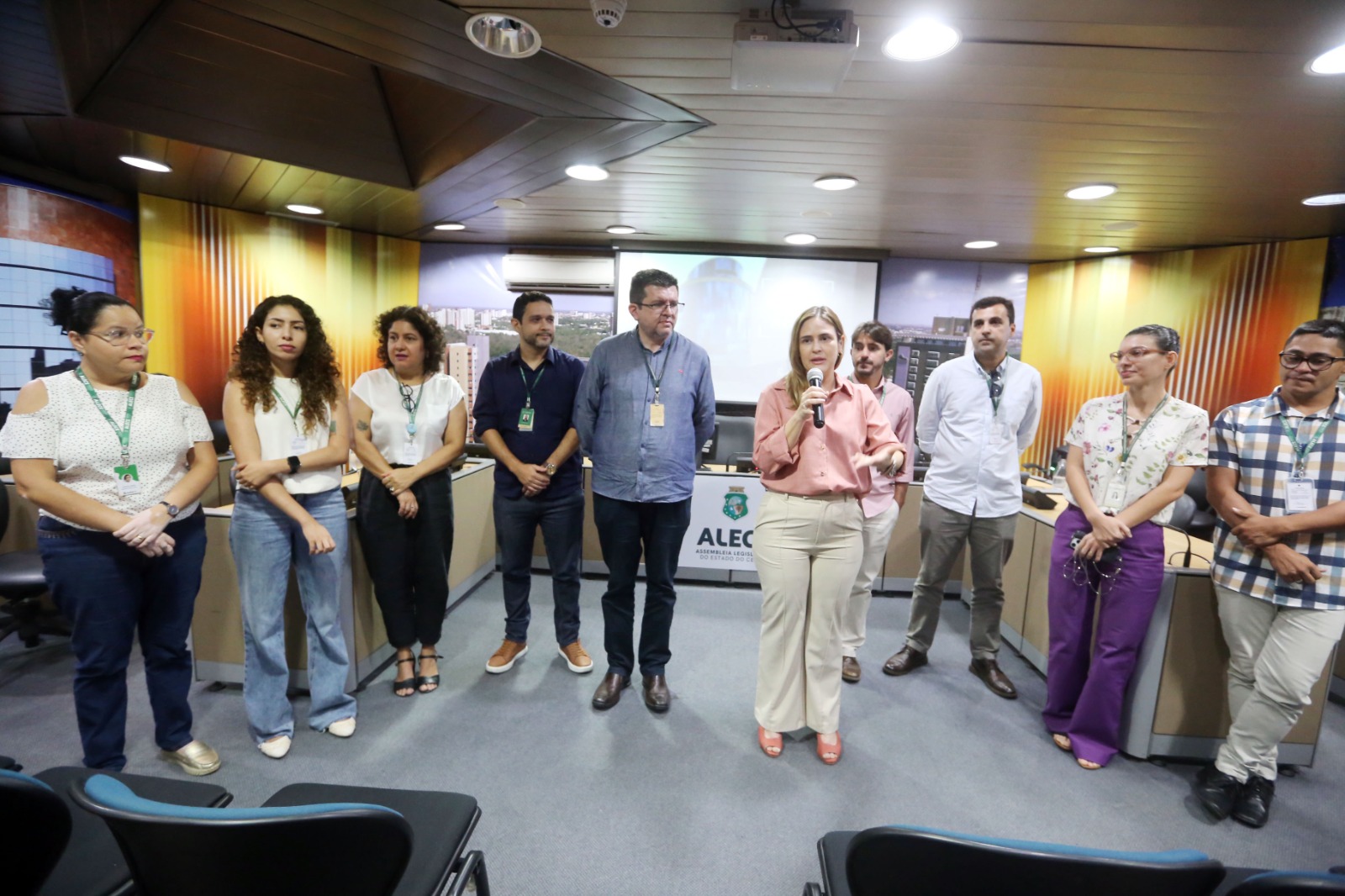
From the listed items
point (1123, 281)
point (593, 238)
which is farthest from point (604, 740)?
point (1123, 281)

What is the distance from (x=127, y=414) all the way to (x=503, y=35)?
168 cm

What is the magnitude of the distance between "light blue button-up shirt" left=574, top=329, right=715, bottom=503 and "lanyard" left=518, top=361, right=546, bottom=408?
13.3 inches

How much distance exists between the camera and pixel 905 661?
10.3 ft

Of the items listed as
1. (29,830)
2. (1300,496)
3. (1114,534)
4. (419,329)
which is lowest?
(29,830)

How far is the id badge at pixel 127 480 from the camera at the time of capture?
74.7 inches

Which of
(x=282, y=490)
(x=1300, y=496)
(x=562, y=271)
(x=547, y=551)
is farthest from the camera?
(x=562, y=271)

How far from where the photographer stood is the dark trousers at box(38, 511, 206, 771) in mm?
1876

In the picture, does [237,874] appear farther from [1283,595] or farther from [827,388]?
[1283,595]

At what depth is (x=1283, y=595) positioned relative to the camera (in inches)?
79.7

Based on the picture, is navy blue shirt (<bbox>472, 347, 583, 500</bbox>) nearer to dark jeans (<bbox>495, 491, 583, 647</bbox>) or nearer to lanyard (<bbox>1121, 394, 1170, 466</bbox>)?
dark jeans (<bbox>495, 491, 583, 647</bbox>)

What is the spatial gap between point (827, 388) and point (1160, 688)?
1822 millimetres

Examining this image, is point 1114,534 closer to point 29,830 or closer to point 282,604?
point 29,830

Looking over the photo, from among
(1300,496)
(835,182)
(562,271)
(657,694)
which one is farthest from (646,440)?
(562,271)

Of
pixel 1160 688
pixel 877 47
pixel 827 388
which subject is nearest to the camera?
pixel 877 47
